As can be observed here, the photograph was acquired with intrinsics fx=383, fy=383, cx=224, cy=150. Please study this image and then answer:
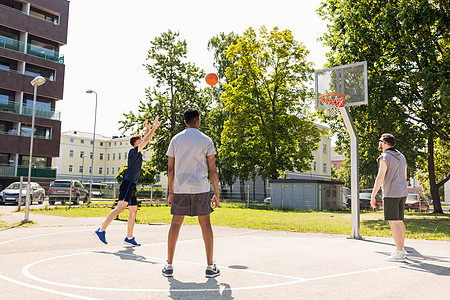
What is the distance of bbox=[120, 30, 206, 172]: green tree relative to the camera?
39375mm

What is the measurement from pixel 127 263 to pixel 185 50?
38.3 meters

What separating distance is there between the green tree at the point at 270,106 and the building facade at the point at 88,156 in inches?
1910

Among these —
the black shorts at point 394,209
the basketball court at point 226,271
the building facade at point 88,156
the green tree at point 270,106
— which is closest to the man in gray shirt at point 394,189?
the black shorts at point 394,209

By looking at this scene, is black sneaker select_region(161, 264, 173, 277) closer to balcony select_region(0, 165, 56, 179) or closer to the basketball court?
the basketball court

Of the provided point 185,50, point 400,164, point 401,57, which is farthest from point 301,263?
point 185,50

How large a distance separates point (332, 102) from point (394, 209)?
5.58 metres

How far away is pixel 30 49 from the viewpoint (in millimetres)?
38375

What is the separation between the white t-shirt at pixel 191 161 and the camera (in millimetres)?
4883

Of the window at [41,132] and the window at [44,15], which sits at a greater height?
the window at [44,15]

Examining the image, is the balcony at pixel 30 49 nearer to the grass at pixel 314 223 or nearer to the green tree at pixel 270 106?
the green tree at pixel 270 106

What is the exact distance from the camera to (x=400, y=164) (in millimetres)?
6500

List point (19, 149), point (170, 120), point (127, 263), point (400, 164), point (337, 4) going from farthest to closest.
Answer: point (170, 120) < point (19, 149) < point (337, 4) < point (400, 164) < point (127, 263)

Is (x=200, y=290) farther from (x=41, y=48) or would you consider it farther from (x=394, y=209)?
(x=41, y=48)

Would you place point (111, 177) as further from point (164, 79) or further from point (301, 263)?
point (301, 263)
